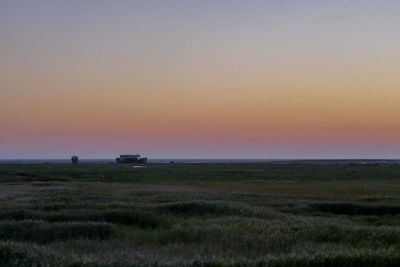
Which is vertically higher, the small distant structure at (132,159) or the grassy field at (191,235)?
the small distant structure at (132,159)

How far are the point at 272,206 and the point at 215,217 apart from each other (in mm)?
5909

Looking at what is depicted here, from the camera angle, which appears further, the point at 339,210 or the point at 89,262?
the point at 339,210

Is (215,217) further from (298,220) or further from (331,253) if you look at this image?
(331,253)

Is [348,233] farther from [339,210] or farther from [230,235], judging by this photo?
[339,210]

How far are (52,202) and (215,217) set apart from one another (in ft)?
29.3

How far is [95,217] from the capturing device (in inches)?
802

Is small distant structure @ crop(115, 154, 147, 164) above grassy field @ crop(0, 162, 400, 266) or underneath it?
above

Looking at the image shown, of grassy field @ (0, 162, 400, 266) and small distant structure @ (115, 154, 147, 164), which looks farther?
small distant structure @ (115, 154, 147, 164)

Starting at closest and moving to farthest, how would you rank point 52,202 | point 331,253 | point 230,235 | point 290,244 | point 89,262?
point 89,262 → point 331,253 → point 290,244 → point 230,235 → point 52,202

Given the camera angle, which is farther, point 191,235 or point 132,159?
point 132,159

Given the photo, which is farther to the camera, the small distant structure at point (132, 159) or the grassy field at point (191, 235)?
the small distant structure at point (132, 159)

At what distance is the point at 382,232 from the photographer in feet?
53.8

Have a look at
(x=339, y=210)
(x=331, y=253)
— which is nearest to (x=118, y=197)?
(x=339, y=210)

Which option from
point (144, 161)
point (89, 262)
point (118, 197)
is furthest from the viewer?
point (144, 161)
